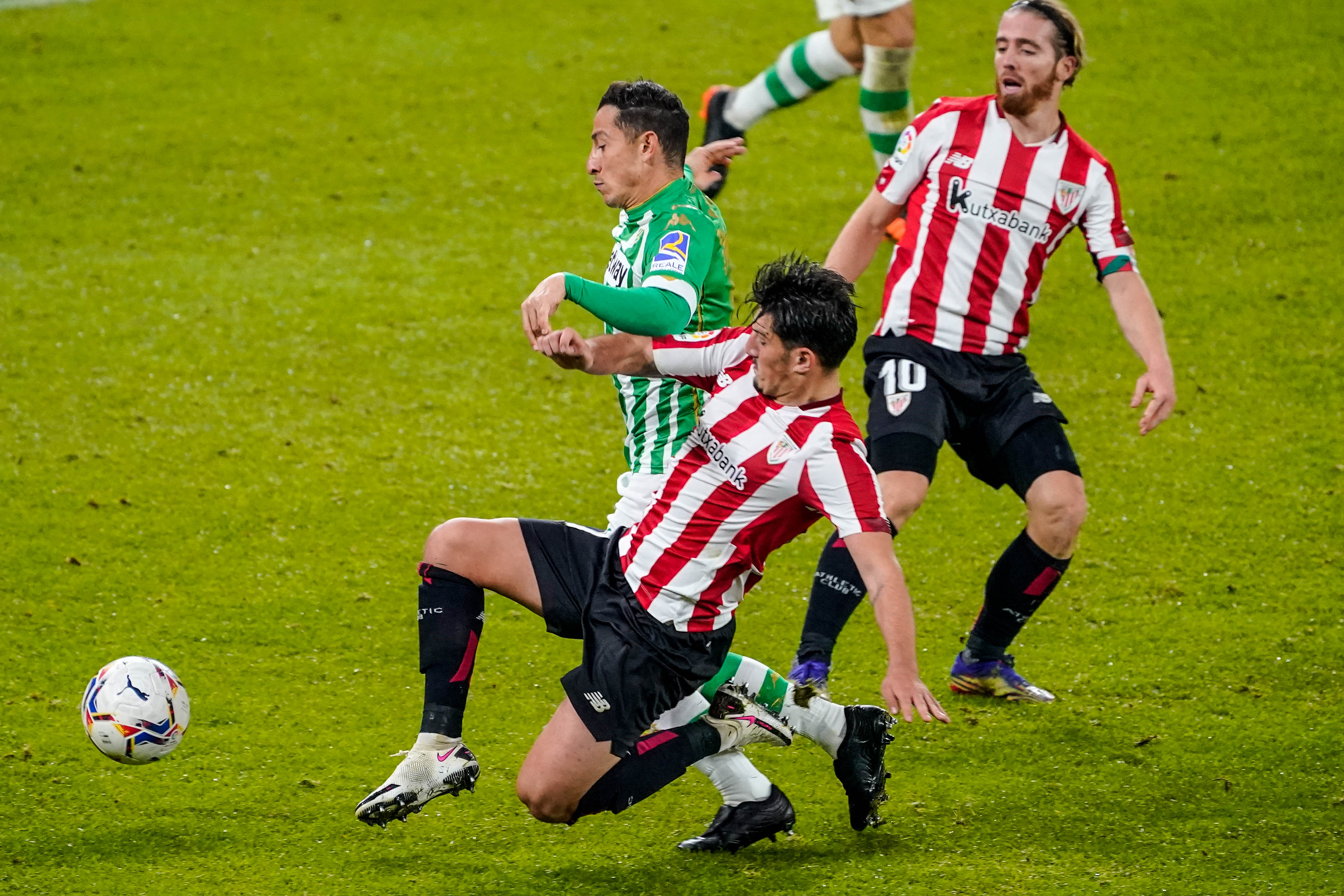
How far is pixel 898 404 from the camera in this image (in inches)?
185

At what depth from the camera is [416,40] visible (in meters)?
10.9

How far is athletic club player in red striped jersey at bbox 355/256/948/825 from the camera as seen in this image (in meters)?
3.59

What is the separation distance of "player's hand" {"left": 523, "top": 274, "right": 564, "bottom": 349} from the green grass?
142 cm

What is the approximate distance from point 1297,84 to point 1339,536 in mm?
4976

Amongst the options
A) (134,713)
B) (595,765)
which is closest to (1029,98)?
(595,765)

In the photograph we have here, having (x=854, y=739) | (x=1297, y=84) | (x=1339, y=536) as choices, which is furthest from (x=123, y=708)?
(x=1297, y=84)

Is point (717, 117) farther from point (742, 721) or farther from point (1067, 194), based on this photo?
point (742, 721)

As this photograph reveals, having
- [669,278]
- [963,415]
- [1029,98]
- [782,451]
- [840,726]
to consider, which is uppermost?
[1029,98]

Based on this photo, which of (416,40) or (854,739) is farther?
(416,40)

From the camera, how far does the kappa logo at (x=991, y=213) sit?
15.8ft

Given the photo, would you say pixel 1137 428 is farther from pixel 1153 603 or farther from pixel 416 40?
pixel 416 40

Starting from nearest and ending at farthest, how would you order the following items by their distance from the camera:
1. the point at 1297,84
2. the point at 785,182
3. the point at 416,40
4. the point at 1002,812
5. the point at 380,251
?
1. the point at 1002,812
2. the point at 380,251
3. the point at 785,182
4. the point at 1297,84
5. the point at 416,40

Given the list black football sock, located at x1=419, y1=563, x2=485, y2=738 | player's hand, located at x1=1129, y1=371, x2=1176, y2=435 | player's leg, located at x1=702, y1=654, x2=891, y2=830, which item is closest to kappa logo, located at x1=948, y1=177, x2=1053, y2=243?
player's hand, located at x1=1129, y1=371, x2=1176, y2=435

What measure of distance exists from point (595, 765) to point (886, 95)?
4640mm
